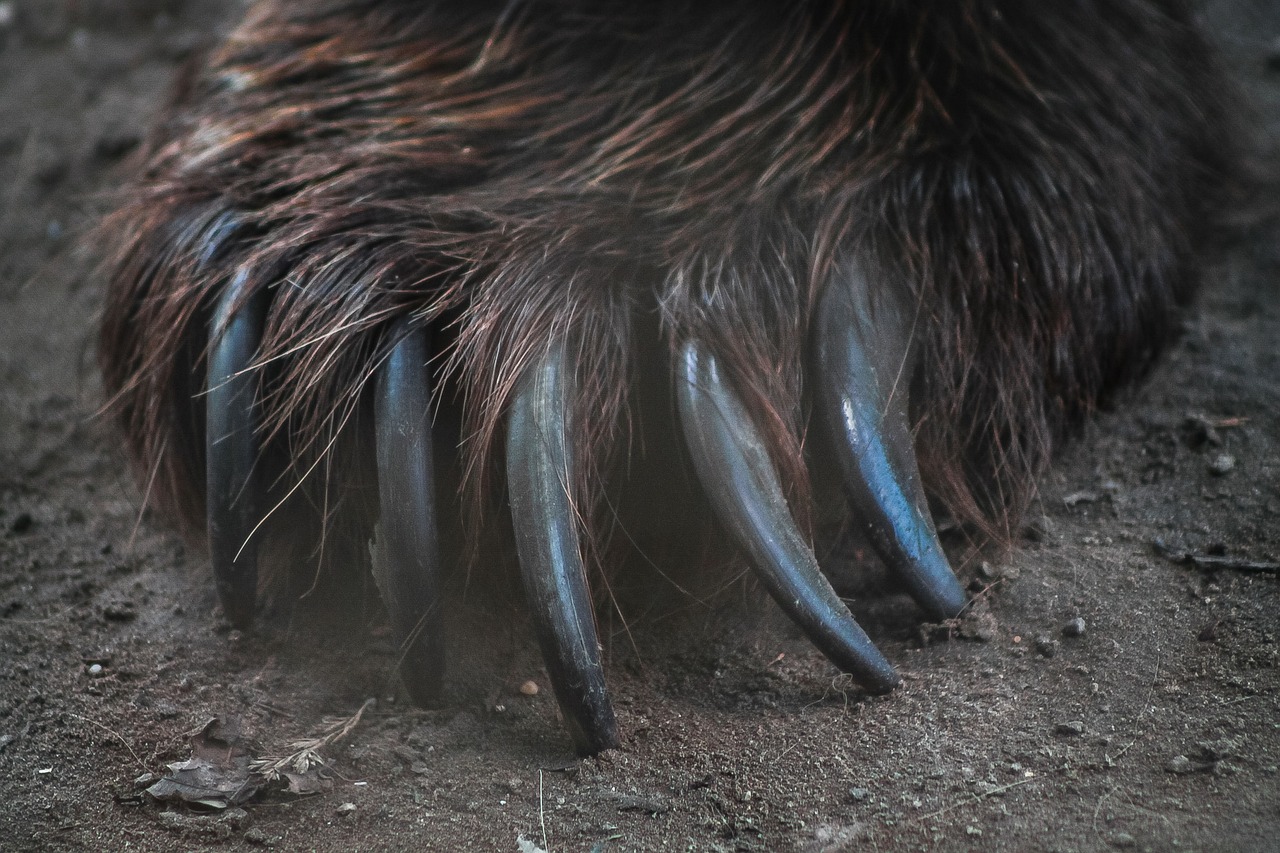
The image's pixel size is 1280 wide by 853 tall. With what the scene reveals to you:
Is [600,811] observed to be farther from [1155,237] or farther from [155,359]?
[1155,237]

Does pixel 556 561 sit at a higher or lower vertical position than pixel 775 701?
higher

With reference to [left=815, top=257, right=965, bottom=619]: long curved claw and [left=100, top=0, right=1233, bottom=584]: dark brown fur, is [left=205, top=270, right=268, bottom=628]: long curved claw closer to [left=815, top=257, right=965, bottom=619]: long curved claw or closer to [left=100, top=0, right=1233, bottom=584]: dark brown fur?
[left=100, top=0, right=1233, bottom=584]: dark brown fur

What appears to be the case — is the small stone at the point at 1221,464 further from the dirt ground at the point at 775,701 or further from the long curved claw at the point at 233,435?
the long curved claw at the point at 233,435

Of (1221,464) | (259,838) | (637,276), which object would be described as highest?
(637,276)

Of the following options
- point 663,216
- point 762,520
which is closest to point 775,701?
point 762,520

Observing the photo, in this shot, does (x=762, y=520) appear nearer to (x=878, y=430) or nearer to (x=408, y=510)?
(x=878, y=430)

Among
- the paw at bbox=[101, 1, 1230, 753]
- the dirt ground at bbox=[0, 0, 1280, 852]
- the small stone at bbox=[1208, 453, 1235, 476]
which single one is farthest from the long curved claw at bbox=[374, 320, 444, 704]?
the small stone at bbox=[1208, 453, 1235, 476]

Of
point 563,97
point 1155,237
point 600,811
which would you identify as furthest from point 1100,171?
point 600,811
